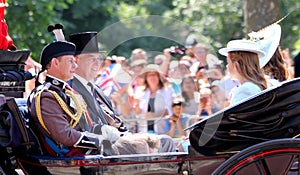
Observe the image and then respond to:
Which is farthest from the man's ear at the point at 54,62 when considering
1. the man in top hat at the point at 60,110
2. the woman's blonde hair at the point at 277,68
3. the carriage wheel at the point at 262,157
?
the woman's blonde hair at the point at 277,68

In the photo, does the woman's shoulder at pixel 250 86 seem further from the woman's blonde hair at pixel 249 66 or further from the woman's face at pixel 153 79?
the woman's face at pixel 153 79

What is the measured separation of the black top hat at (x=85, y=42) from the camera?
18.6 ft

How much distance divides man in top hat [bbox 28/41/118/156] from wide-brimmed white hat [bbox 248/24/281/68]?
1.64 m

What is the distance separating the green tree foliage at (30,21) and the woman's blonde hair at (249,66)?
6086 millimetres

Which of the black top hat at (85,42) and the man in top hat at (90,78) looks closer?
the man in top hat at (90,78)

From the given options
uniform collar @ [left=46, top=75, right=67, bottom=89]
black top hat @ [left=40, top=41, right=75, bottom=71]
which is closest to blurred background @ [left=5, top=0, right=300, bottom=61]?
black top hat @ [left=40, top=41, right=75, bottom=71]

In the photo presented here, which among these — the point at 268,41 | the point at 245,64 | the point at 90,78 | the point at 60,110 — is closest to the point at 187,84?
the point at 268,41

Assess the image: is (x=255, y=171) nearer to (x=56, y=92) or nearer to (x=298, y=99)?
(x=298, y=99)

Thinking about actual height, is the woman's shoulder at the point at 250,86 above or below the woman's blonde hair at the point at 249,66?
below

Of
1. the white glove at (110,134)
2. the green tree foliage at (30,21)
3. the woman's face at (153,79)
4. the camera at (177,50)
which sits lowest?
the white glove at (110,134)

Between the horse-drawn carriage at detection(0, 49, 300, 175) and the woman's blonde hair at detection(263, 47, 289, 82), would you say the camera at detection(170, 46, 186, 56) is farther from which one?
the horse-drawn carriage at detection(0, 49, 300, 175)

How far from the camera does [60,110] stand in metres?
4.97

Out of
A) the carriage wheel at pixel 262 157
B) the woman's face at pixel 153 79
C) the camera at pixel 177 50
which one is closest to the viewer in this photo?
the carriage wheel at pixel 262 157

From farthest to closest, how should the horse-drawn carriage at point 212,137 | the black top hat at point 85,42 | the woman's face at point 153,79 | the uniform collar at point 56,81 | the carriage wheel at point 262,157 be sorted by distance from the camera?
the woman's face at point 153,79 < the black top hat at point 85,42 < the uniform collar at point 56,81 < the horse-drawn carriage at point 212,137 < the carriage wheel at point 262,157
